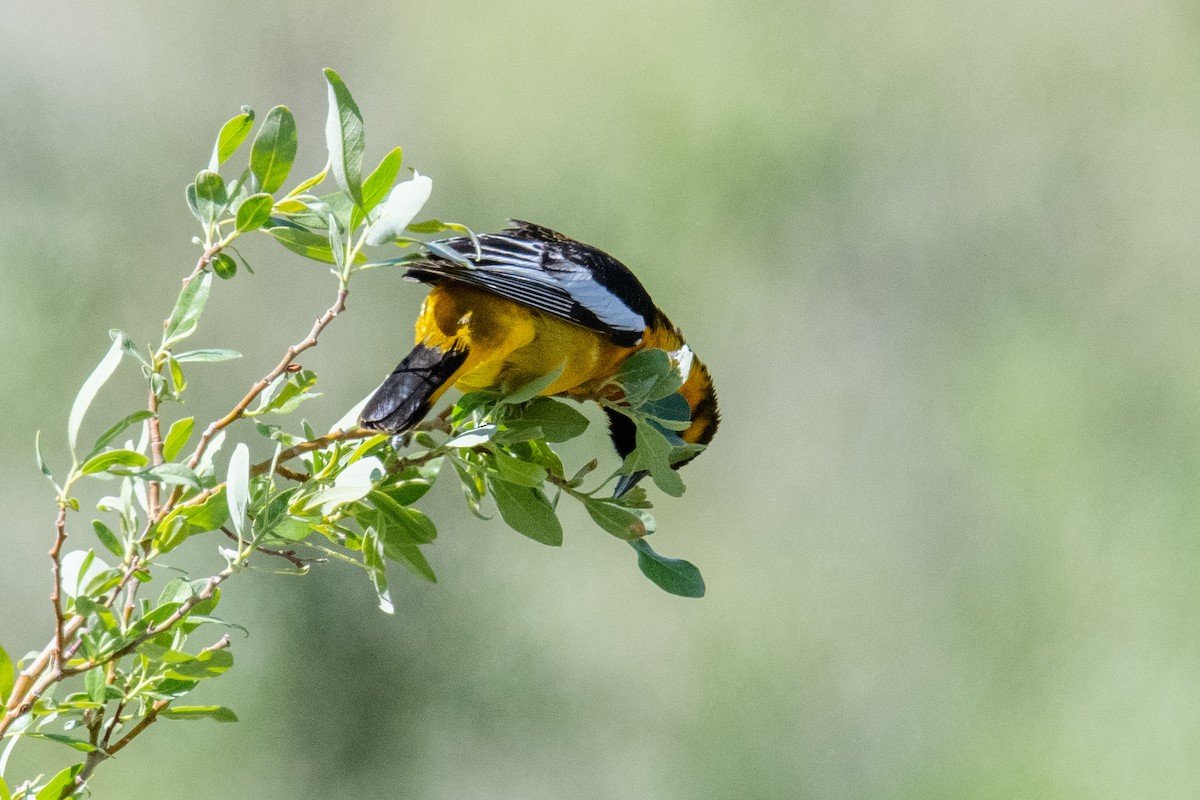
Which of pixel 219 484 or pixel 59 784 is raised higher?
pixel 219 484

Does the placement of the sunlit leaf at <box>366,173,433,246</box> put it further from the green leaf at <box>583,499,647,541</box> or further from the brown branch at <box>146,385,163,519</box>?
the green leaf at <box>583,499,647,541</box>

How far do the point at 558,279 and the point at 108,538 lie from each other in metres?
0.81

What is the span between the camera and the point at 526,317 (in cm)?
147

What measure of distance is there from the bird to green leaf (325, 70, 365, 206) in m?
0.37

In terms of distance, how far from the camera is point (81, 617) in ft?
2.47

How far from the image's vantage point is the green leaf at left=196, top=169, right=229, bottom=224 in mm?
843

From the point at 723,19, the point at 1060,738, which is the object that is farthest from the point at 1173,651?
the point at 723,19

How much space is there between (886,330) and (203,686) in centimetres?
387

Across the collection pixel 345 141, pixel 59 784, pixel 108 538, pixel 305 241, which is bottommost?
pixel 59 784

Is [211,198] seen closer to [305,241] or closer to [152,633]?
[305,241]

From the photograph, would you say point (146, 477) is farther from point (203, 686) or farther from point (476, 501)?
point (203, 686)

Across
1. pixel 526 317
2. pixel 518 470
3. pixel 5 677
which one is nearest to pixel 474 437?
pixel 518 470

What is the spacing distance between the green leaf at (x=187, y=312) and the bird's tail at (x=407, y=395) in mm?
187

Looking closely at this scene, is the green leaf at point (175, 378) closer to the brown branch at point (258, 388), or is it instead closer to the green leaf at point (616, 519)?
the brown branch at point (258, 388)
